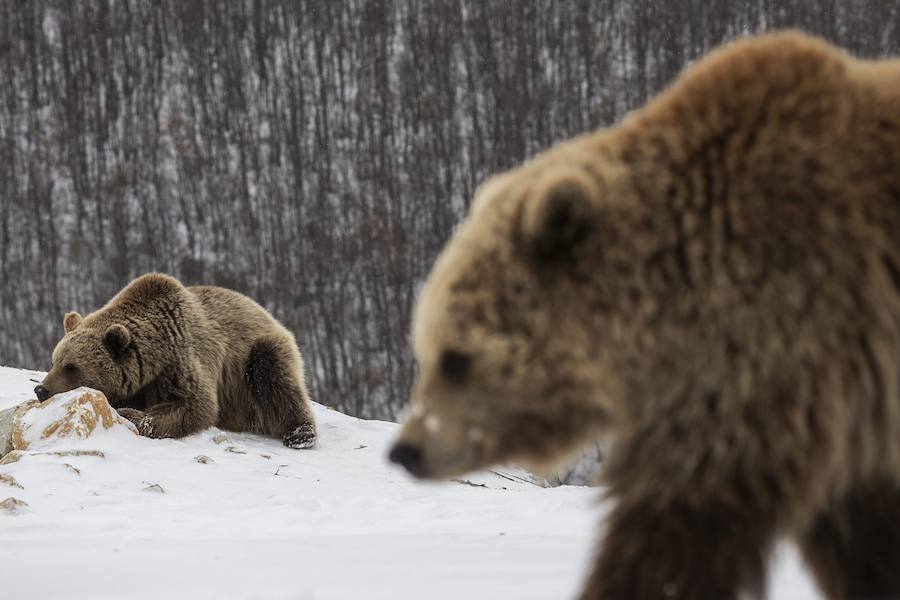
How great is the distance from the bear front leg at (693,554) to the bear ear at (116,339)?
22.0 feet

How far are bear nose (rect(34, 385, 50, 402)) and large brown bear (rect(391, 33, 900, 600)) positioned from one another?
20.8 ft

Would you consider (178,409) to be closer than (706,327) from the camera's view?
No

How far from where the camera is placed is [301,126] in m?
17.6

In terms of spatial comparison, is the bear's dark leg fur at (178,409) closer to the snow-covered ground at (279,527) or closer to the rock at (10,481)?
the snow-covered ground at (279,527)

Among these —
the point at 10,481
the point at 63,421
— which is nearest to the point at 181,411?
the point at 63,421

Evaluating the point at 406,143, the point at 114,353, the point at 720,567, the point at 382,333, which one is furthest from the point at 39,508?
the point at 406,143

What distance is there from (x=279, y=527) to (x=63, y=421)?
2.41m

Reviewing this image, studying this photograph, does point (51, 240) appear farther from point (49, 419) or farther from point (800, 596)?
point (800, 596)

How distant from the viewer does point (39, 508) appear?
229 inches

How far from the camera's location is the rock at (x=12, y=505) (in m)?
5.60

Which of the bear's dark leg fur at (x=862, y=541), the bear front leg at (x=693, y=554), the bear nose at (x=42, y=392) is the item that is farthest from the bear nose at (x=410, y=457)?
the bear nose at (x=42, y=392)

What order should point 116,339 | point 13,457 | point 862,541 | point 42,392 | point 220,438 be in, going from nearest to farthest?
point 862,541 → point 13,457 → point 42,392 → point 116,339 → point 220,438

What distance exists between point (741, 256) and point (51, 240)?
1710cm

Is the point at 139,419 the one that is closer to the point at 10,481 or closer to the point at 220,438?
the point at 220,438
